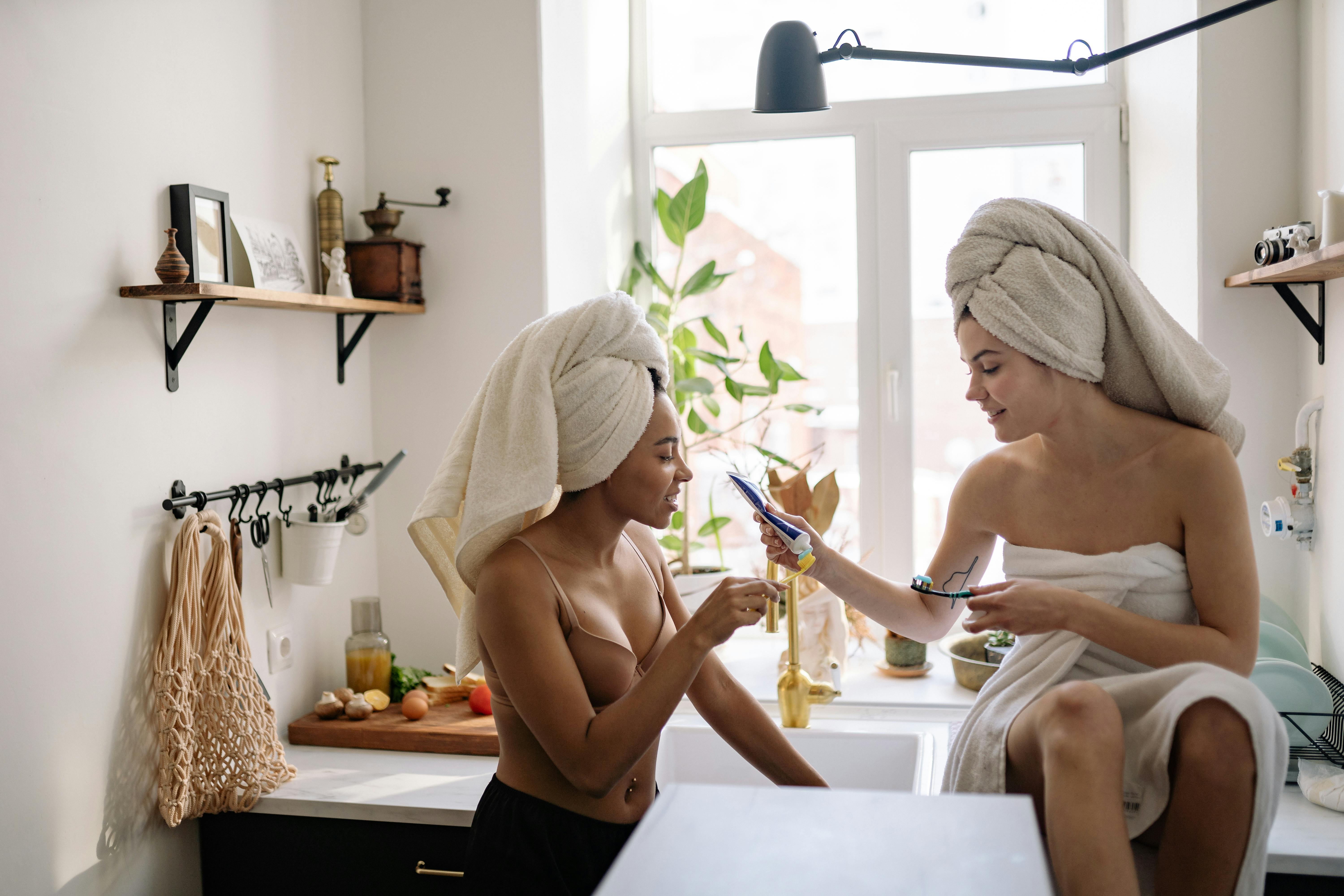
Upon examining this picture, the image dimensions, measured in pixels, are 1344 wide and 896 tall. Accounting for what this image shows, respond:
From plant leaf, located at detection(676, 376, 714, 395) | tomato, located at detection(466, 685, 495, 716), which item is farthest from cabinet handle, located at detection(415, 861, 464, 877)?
plant leaf, located at detection(676, 376, 714, 395)

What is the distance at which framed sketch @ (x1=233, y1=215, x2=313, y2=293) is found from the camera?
6.10 feet

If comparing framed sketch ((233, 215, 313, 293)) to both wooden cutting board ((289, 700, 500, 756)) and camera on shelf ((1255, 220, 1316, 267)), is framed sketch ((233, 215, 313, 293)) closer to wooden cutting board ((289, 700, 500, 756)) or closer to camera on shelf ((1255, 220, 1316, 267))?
wooden cutting board ((289, 700, 500, 756))

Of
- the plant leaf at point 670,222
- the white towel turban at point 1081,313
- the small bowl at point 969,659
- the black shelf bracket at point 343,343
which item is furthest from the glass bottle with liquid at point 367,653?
the white towel turban at point 1081,313

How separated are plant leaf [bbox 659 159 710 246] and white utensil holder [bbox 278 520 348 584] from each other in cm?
107

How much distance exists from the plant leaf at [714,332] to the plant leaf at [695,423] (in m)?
0.18

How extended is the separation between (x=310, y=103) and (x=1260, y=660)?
2.01 m

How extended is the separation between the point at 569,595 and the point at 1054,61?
1058 millimetres

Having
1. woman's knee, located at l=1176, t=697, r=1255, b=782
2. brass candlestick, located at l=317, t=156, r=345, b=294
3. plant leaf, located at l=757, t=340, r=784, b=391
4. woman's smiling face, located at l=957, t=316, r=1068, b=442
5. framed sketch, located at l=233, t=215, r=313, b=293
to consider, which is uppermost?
brass candlestick, located at l=317, t=156, r=345, b=294

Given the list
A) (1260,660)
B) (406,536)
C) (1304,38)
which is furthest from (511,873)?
(1304,38)

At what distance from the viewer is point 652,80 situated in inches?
107

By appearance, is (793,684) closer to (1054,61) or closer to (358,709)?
(358,709)

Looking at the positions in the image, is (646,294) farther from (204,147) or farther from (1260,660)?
(1260,660)

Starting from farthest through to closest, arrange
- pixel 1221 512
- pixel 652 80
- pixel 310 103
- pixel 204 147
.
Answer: pixel 652 80
pixel 310 103
pixel 204 147
pixel 1221 512

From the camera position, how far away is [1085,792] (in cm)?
112
